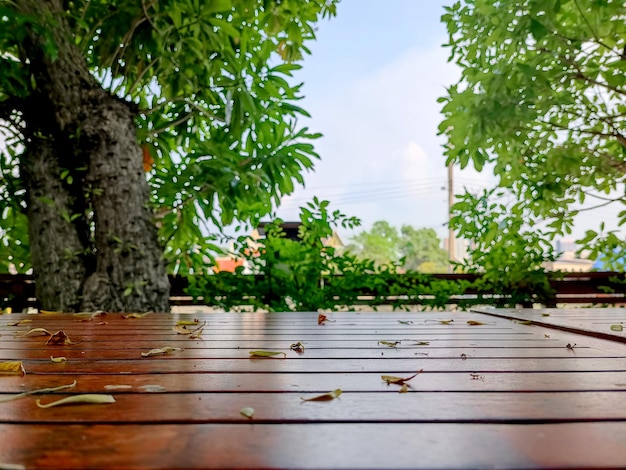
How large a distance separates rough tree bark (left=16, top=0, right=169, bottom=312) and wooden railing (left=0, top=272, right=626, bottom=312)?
43 centimetres

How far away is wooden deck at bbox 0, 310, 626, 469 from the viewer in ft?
1.23

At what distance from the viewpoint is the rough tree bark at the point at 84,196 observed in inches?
82.8

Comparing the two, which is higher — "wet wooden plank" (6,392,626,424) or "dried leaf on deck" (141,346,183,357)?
"dried leaf on deck" (141,346,183,357)

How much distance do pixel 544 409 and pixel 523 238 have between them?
2.31m

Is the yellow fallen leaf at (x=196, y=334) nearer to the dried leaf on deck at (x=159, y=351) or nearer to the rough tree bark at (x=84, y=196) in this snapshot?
the dried leaf on deck at (x=159, y=351)

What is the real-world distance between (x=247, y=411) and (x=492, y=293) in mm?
2462

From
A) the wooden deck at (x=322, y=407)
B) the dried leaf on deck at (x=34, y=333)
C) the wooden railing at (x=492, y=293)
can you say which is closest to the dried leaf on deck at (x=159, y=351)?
the wooden deck at (x=322, y=407)

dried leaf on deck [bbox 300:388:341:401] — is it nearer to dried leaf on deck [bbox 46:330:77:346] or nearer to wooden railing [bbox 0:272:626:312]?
dried leaf on deck [bbox 46:330:77:346]

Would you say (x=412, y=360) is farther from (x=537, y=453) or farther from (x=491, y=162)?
(x=491, y=162)

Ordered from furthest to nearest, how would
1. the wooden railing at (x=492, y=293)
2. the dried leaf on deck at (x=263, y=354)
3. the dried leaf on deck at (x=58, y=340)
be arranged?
the wooden railing at (x=492, y=293) < the dried leaf on deck at (x=58, y=340) < the dried leaf on deck at (x=263, y=354)

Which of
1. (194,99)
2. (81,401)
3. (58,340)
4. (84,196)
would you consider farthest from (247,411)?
(194,99)

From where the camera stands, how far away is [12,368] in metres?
0.71

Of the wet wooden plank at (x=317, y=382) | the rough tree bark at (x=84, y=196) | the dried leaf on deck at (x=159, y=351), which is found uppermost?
the rough tree bark at (x=84, y=196)

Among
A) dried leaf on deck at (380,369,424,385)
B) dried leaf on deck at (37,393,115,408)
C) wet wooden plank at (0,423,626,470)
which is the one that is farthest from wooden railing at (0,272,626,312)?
wet wooden plank at (0,423,626,470)
